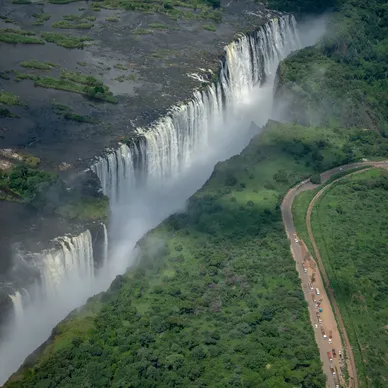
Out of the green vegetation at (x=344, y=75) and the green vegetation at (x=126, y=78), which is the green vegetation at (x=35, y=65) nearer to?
the green vegetation at (x=126, y=78)

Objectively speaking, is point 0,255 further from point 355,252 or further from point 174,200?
point 355,252

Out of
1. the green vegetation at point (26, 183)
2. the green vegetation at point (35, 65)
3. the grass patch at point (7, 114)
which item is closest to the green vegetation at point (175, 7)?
the green vegetation at point (35, 65)

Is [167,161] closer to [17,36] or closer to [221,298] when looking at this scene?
[221,298]

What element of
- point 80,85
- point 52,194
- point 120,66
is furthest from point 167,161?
point 52,194

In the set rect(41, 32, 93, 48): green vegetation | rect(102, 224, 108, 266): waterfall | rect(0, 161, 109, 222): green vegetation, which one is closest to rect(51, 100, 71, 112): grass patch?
rect(0, 161, 109, 222): green vegetation

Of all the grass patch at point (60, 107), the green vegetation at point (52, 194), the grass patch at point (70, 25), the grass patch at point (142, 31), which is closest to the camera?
the green vegetation at point (52, 194)

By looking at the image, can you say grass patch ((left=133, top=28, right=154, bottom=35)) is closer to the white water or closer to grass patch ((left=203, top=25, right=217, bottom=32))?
grass patch ((left=203, top=25, right=217, bottom=32))
